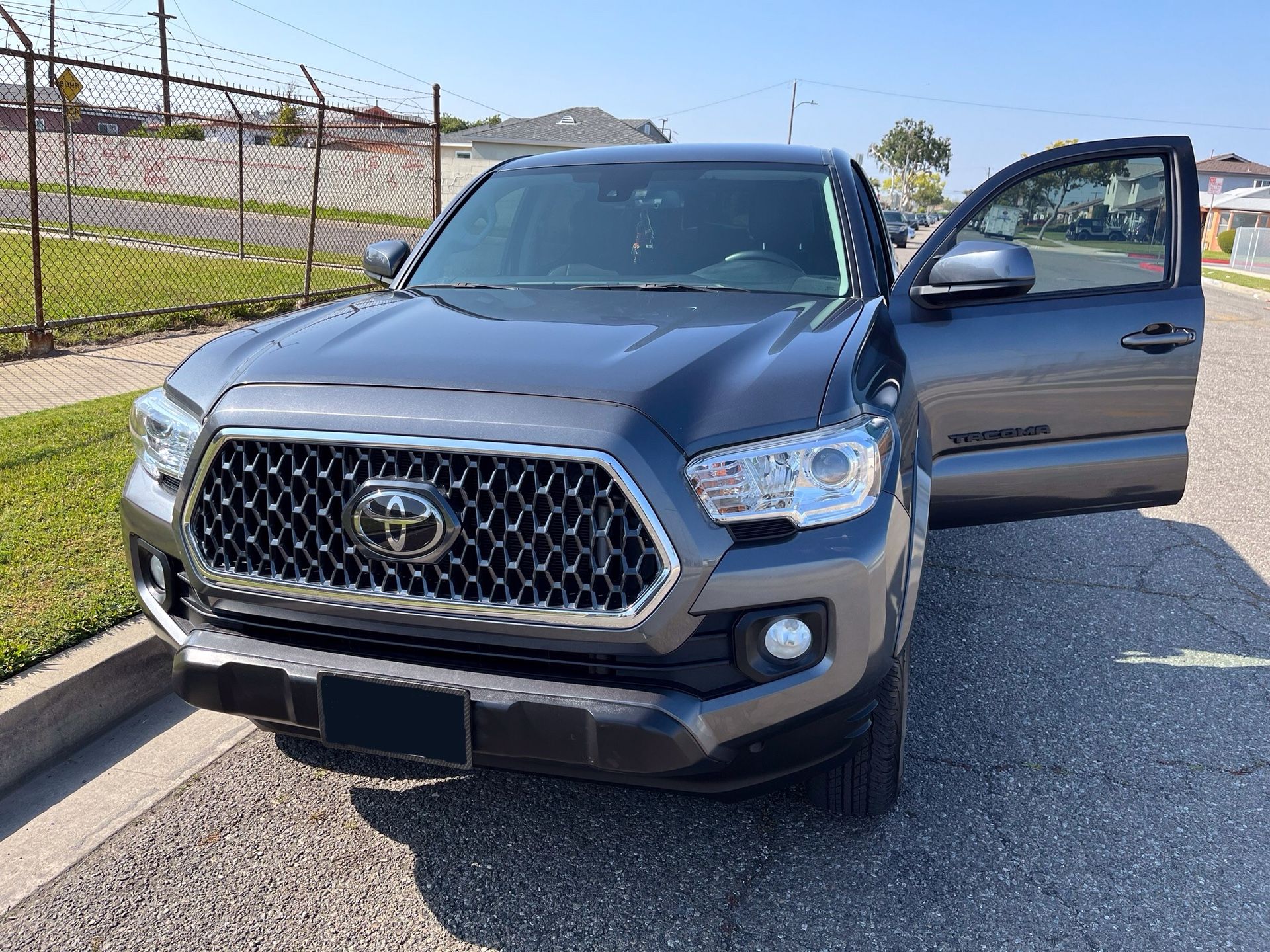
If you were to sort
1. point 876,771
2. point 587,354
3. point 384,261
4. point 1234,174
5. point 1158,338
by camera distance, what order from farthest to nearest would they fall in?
point 1234,174 < point 384,261 < point 1158,338 < point 876,771 < point 587,354

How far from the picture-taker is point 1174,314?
3725 mm

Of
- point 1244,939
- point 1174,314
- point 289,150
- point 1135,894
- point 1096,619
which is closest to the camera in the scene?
point 1244,939

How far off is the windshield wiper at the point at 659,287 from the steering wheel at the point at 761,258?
0.57 ft

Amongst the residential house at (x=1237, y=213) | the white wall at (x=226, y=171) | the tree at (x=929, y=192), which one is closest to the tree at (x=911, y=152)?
the tree at (x=929, y=192)

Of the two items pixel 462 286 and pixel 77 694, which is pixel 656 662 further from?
pixel 77 694

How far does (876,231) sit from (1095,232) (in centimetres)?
86

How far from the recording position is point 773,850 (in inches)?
106

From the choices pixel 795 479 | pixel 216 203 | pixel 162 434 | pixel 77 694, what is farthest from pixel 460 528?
pixel 216 203

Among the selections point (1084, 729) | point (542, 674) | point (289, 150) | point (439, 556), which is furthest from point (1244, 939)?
point (289, 150)

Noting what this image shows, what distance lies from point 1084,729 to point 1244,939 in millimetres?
1021

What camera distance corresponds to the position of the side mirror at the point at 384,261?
3.95 metres

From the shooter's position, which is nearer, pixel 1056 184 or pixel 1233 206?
pixel 1056 184

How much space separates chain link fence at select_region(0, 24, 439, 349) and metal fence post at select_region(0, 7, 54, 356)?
0.02m

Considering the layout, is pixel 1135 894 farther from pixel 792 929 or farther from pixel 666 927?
pixel 666 927
